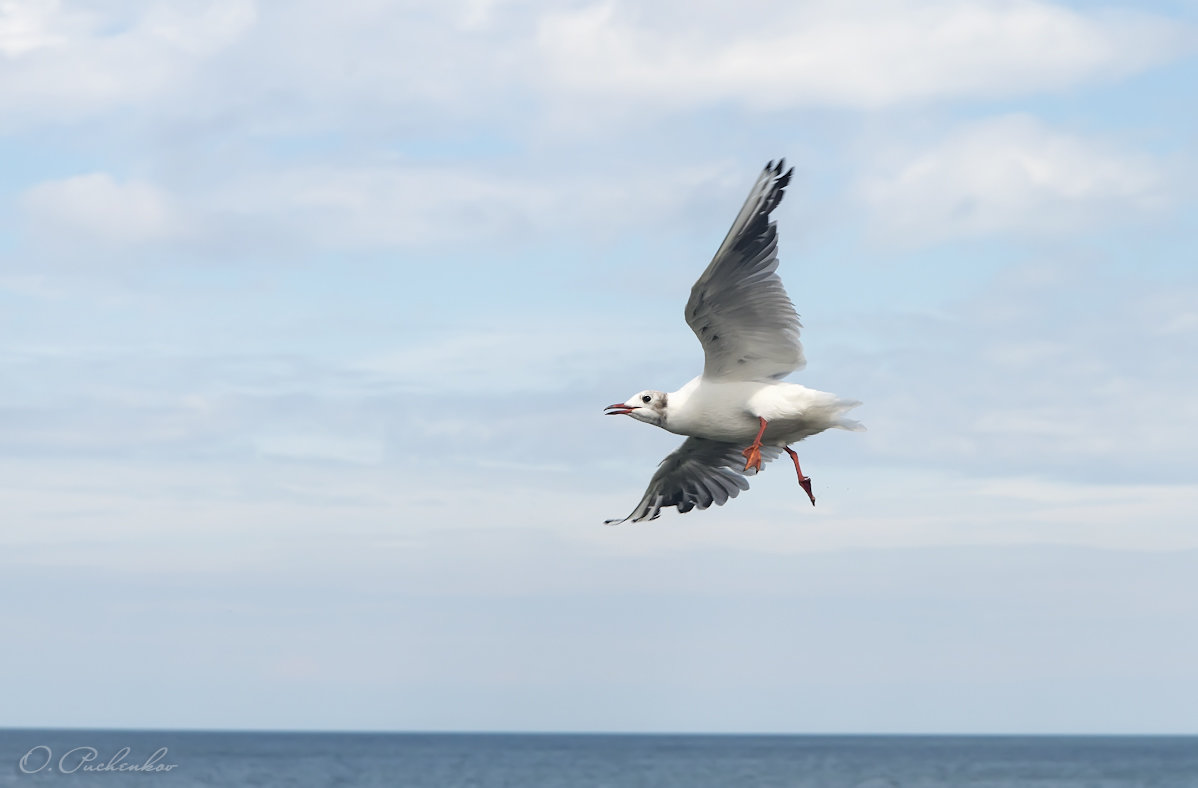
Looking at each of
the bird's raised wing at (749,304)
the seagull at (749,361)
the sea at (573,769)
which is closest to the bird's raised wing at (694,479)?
the seagull at (749,361)

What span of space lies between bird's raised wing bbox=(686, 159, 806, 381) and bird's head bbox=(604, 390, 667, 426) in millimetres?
611

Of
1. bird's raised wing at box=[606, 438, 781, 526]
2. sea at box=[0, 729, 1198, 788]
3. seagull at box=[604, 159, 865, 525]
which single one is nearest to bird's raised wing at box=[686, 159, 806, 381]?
seagull at box=[604, 159, 865, 525]

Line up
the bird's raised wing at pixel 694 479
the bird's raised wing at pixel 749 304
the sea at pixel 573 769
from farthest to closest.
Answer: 1. the sea at pixel 573 769
2. the bird's raised wing at pixel 694 479
3. the bird's raised wing at pixel 749 304

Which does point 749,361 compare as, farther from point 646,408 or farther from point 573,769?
point 573,769

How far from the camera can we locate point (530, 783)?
96.5m

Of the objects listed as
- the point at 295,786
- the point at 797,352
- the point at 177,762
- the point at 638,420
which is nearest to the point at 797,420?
the point at 797,352

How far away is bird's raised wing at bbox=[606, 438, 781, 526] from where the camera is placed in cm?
1948

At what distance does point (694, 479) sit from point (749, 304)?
13.9 ft

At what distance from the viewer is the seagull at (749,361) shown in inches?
619

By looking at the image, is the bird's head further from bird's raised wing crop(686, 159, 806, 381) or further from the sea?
the sea

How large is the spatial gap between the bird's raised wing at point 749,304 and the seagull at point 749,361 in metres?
0.01

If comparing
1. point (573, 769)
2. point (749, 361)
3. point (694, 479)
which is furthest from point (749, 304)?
point (573, 769)

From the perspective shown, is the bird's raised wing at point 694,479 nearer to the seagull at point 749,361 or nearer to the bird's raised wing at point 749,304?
the seagull at point 749,361

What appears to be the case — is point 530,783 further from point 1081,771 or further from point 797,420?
point 797,420
